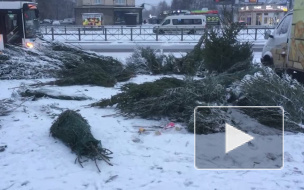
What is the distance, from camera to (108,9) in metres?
56.6

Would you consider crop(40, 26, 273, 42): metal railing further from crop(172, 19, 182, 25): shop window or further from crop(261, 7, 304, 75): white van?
crop(261, 7, 304, 75): white van

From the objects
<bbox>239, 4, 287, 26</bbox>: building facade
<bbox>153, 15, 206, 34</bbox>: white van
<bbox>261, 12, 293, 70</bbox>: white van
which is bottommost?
<bbox>261, 12, 293, 70</bbox>: white van

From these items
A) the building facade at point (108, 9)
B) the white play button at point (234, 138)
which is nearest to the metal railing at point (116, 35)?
the white play button at point (234, 138)

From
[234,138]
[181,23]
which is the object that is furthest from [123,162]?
[181,23]

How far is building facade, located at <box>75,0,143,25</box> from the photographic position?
→ 5550 cm

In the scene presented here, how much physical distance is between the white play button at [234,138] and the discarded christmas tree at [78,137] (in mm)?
1686

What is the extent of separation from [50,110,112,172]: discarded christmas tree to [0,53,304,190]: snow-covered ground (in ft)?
0.34

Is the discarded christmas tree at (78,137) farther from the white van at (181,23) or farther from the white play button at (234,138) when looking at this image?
the white van at (181,23)

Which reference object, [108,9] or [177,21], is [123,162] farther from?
[108,9]

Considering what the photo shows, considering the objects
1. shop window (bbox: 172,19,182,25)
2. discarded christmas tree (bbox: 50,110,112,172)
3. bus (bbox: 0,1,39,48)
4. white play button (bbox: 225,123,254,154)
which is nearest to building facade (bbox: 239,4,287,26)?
shop window (bbox: 172,19,182,25)

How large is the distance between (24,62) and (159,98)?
5900mm

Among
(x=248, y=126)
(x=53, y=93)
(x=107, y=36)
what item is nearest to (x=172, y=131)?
(x=248, y=126)

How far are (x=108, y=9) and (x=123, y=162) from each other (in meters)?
54.9

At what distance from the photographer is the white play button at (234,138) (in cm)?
481
